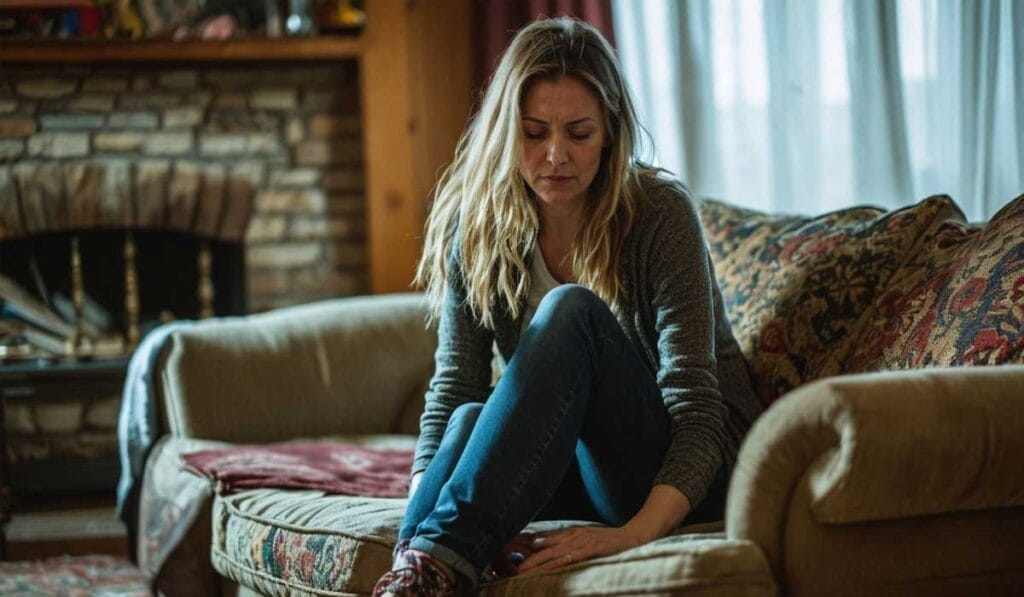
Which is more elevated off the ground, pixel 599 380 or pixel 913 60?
pixel 913 60

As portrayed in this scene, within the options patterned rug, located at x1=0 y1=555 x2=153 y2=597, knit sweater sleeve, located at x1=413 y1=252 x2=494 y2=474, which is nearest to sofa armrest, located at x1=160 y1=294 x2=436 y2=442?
patterned rug, located at x1=0 y1=555 x2=153 y2=597

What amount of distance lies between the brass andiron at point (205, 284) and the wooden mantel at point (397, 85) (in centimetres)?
48

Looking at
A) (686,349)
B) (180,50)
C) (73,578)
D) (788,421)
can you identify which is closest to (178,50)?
(180,50)

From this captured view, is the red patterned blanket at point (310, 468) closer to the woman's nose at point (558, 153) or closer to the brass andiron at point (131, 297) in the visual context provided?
the woman's nose at point (558, 153)

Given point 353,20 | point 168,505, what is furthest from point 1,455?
point 353,20

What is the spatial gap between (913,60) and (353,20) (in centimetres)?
158

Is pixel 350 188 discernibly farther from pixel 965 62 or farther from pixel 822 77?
pixel 965 62

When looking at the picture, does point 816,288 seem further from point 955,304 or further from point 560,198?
point 560,198

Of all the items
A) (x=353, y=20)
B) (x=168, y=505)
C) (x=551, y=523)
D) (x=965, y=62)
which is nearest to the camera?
(x=551, y=523)

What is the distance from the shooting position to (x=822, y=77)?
3088 millimetres

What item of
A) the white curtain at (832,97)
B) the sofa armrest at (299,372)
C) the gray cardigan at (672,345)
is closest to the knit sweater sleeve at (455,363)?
the gray cardigan at (672,345)

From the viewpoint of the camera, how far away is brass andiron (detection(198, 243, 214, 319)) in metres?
3.84

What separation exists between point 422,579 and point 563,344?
1.12 feet

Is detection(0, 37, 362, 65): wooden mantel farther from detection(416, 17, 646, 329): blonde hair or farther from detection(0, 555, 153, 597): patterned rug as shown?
detection(416, 17, 646, 329): blonde hair
